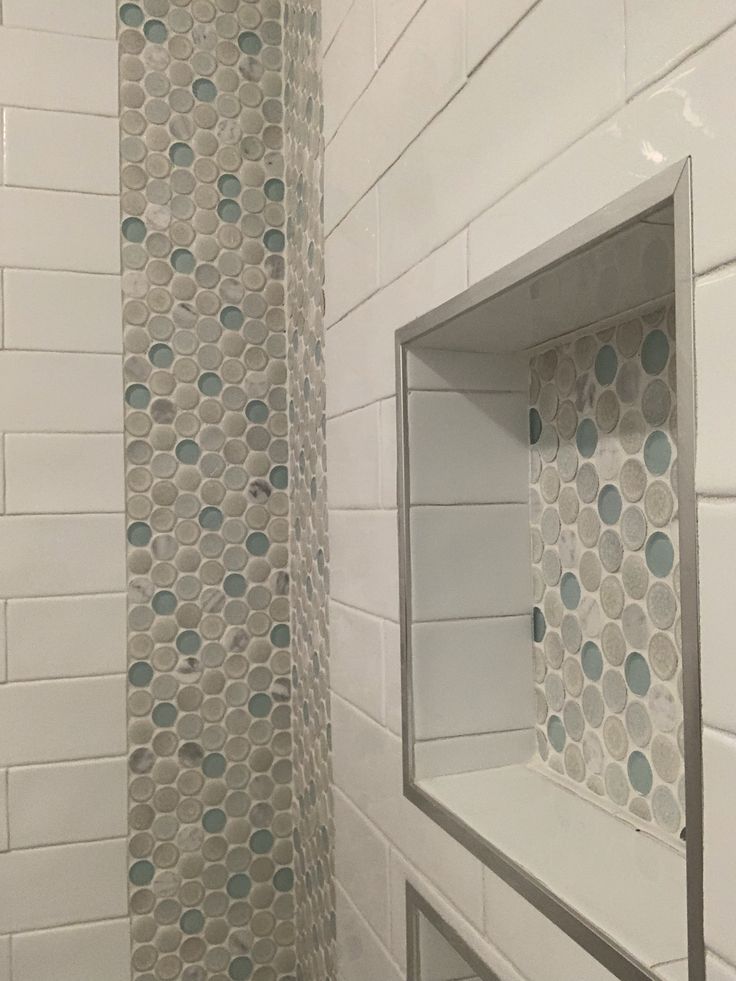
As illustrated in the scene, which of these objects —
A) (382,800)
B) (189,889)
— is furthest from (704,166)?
(189,889)

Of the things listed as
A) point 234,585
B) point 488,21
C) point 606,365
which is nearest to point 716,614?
point 606,365

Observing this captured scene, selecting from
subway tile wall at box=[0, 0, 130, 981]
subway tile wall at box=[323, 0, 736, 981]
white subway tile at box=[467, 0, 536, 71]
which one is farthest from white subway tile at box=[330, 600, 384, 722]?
white subway tile at box=[467, 0, 536, 71]

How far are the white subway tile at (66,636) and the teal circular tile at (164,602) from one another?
42mm

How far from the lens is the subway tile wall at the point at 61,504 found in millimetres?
1186

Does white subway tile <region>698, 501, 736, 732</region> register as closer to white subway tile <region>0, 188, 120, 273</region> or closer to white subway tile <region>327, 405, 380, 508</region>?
white subway tile <region>327, 405, 380, 508</region>

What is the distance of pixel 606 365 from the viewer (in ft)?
2.55

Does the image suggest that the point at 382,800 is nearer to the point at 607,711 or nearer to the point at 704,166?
the point at 607,711

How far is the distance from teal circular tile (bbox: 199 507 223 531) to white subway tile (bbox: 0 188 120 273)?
35 cm

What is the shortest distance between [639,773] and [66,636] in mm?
778

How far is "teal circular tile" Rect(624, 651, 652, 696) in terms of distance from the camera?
0.73 m

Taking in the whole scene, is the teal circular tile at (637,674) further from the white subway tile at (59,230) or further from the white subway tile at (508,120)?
the white subway tile at (59,230)

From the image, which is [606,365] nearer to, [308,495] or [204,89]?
[308,495]

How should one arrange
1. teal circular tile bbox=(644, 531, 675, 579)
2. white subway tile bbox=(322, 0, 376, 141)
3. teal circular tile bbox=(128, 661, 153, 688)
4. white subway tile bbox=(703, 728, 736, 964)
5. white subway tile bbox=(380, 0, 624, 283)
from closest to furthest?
white subway tile bbox=(703, 728, 736, 964) → white subway tile bbox=(380, 0, 624, 283) → teal circular tile bbox=(644, 531, 675, 579) → white subway tile bbox=(322, 0, 376, 141) → teal circular tile bbox=(128, 661, 153, 688)

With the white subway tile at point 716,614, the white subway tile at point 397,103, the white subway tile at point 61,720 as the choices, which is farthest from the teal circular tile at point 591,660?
the white subway tile at point 61,720
